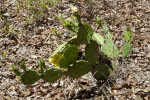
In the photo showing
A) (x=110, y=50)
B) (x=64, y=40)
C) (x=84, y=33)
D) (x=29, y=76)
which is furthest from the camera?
(x=64, y=40)

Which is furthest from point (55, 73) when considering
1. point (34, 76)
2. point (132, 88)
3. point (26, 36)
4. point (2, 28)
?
point (2, 28)

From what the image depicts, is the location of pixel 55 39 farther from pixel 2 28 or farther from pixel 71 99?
pixel 71 99

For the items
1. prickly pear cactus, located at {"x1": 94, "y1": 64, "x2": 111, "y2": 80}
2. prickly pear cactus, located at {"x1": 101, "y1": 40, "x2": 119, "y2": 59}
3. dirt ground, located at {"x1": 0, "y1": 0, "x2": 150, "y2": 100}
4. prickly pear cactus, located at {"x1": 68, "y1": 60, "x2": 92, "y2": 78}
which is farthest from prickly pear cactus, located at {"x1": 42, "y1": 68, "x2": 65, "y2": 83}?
prickly pear cactus, located at {"x1": 101, "y1": 40, "x2": 119, "y2": 59}

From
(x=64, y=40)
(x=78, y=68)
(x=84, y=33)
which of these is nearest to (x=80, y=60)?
(x=78, y=68)

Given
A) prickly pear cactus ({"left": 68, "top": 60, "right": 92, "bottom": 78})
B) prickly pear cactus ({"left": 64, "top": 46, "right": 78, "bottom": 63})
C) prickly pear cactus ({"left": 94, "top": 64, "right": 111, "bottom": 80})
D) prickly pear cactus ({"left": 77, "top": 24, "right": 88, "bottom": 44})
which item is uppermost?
prickly pear cactus ({"left": 77, "top": 24, "right": 88, "bottom": 44})

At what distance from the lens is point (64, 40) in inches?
105

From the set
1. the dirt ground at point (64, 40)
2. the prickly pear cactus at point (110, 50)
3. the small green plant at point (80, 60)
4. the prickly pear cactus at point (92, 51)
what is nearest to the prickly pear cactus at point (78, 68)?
the small green plant at point (80, 60)

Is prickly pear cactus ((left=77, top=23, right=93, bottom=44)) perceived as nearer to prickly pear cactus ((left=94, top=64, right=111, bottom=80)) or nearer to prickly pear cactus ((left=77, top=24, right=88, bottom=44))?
prickly pear cactus ((left=77, top=24, right=88, bottom=44))

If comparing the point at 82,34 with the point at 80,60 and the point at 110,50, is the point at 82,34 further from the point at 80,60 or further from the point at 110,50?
the point at 110,50

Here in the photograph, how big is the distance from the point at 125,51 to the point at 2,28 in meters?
1.85

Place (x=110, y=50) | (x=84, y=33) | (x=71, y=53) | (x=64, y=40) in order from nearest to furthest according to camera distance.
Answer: (x=71, y=53)
(x=84, y=33)
(x=110, y=50)
(x=64, y=40)

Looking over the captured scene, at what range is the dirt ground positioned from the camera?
1.95m

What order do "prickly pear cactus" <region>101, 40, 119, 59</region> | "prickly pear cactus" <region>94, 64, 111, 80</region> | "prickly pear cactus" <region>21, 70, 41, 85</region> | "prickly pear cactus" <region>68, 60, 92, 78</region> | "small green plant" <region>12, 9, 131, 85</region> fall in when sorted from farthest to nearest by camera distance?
"prickly pear cactus" <region>101, 40, 119, 59</region> → "prickly pear cactus" <region>94, 64, 111, 80</region> → "prickly pear cactus" <region>68, 60, 92, 78</region> → "small green plant" <region>12, 9, 131, 85</region> → "prickly pear cactus" <region>21, 70, 41, 85</region>

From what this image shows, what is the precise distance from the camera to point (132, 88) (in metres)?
1.92
